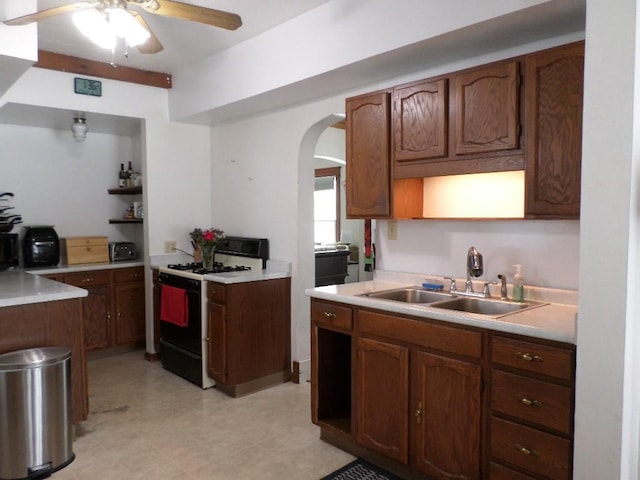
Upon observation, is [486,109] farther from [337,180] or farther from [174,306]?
[337,180]

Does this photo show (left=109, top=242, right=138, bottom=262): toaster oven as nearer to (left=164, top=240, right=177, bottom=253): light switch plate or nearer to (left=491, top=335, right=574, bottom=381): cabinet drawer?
(left=164, top=240, right=177, bottom=253): light switch plate

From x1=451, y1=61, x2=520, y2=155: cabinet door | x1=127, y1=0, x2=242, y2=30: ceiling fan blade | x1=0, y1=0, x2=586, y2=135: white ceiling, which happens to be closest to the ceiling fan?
x1=127, y1=0, x2=242, y2=30: ceiling fan blade

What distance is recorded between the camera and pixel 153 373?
4.09 m

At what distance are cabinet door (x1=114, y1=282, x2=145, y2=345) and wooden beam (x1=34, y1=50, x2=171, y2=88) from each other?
1.89 meters

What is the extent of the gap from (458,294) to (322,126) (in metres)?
1.72

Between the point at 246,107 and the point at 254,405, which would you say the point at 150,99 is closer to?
the point at 246,107

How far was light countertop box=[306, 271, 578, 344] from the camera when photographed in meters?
1.85

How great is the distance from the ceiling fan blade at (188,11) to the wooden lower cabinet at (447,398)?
1557 millimetres

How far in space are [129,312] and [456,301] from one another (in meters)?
3.31

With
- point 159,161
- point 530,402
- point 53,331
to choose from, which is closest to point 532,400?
point 530,402

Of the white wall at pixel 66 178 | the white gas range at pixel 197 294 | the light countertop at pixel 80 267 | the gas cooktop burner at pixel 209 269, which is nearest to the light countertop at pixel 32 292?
the light countertop at pixel 80 267

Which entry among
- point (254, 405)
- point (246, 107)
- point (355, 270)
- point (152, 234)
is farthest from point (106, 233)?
point (355, 270)

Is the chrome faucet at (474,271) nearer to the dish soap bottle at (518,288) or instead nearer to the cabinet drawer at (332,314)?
the dish soap bottle at (518,288)

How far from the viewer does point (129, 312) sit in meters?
4.61
